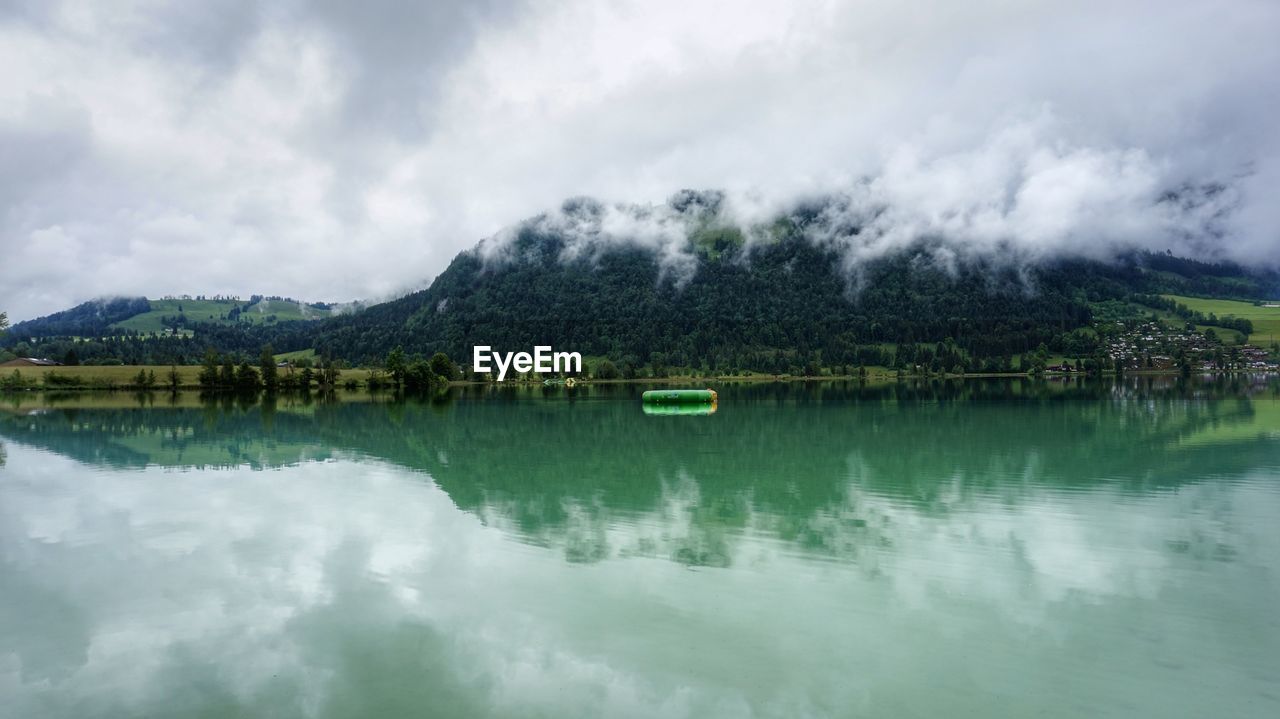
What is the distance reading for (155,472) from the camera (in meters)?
37.1

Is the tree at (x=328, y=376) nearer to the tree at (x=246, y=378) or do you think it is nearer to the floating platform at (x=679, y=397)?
the tree at (x=246, y=378)

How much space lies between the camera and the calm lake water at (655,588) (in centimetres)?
1140

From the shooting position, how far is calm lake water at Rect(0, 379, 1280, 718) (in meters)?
11.4

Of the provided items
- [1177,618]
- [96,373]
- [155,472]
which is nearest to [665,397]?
[155,472]

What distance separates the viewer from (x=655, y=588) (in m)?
16.5

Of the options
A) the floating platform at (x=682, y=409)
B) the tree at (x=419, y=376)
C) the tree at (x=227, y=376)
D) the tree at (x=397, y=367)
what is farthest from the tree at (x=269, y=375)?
the floating platform at (x=682, y=409)

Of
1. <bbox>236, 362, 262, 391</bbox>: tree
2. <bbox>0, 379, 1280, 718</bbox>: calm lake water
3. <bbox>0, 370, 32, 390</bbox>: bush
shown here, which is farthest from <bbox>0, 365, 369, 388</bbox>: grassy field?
<bbox>0, 379, 1280, 718</bbox>: calm lake water

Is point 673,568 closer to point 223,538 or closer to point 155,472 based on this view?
Result: point 223,538

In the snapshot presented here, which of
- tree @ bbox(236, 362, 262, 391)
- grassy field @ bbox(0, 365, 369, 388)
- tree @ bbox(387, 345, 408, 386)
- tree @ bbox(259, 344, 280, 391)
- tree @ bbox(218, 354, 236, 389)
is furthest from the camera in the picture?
tree @ bbox(387, 345, 408, 386)

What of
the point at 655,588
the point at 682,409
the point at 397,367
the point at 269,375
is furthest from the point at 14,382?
the point at 655,588

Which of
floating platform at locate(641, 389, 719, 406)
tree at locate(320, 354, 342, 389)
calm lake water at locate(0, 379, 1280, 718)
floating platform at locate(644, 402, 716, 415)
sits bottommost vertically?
floating platform at locate(644, 402, 716, 415)

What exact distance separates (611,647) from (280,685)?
525 cm

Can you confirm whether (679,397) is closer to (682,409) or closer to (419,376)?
(682,409)

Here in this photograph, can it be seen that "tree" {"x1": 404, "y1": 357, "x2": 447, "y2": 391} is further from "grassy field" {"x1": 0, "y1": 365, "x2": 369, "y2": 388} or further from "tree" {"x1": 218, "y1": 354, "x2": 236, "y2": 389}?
"tree" {"x1": 218, "y1": 354, "x2": 236, "y2": 389}
